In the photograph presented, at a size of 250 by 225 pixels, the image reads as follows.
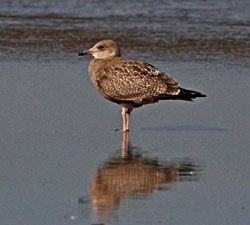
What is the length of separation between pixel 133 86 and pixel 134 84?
0.9 inches

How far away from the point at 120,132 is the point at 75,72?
296cm

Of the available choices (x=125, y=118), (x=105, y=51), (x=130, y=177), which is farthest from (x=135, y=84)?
(x=130, y=177)

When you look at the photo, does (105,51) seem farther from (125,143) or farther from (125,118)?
(125,143)

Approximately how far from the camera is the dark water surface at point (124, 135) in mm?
7559

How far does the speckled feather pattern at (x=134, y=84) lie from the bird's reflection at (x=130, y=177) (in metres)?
1.25

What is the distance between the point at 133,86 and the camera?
10609mm

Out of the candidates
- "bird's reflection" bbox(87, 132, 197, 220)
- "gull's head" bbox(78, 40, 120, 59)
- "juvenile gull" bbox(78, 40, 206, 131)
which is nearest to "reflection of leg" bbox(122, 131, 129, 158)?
"bird's reflection" bbox(87, 132, 197, 220)

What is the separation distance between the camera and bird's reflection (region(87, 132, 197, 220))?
776cm

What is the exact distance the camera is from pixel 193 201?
7.68m

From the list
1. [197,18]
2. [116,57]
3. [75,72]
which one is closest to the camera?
[116,57]

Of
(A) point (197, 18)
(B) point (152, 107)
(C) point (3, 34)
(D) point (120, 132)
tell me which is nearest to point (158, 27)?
(A) point (197, 18)

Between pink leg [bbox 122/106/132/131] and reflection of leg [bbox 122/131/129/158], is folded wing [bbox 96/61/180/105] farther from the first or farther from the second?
reflection of leg [bbox 122/131/129/158]

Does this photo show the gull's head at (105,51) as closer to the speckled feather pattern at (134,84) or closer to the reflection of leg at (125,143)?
the speckled feather pattern at (134,84)

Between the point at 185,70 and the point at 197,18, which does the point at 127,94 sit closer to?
the point at 185,70
